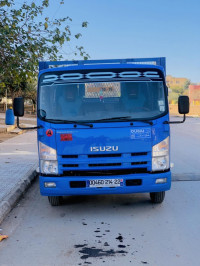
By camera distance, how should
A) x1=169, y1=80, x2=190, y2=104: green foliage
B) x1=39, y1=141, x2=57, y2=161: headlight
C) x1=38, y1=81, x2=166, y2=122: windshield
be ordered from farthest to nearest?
x1=169, y1=80, x2=190, y2=104: green foliage → x1=38, y1=81, x2=166, y2=122: windshield → x1=39, y1=141, x2=57, y2=161: headlight

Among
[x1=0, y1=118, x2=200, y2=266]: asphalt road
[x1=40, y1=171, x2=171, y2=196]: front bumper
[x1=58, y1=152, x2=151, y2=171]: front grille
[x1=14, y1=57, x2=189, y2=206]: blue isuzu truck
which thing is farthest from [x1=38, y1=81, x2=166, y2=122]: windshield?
[x1=0, y1=118, x2=200, y2=266]: asphalt road

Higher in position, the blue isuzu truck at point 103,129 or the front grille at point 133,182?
the blue isuzu truck at point 103,129

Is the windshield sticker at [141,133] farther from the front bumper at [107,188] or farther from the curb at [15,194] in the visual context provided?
the curb at [15,194]

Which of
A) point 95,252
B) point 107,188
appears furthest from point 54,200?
point 95,252

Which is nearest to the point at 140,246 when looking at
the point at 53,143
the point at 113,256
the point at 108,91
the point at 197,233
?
the point at 113,256

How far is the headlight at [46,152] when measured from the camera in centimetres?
561

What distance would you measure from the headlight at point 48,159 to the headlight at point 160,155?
1.42m

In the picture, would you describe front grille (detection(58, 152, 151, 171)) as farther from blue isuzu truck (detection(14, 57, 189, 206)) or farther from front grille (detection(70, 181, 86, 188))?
front grille (detection(70, 181, 86, 188))

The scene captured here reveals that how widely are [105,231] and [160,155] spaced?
4.59ft

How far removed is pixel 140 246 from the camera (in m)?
4.38

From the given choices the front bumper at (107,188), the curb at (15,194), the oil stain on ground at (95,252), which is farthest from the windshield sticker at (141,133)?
the curb at (15,194)

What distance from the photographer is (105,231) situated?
4.98m

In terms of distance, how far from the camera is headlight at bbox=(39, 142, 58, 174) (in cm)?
562

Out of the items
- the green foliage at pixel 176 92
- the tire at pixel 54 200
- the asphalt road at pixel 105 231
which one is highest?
the green foliage at pixel 176 92
